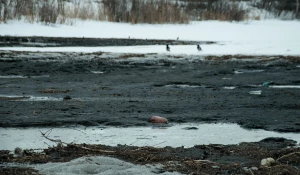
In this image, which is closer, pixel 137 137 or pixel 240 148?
pixel 240 148

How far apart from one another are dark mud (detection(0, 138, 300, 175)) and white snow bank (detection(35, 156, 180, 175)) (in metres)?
0.10

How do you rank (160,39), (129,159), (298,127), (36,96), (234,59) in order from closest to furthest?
(129,159) → (298,127) → (36,96) → (234,59) → (160,39)

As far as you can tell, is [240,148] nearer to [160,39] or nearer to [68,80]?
[68,80]

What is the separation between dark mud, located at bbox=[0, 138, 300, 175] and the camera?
345cm

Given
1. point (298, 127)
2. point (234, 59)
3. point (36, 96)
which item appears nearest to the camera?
point (298, 127)

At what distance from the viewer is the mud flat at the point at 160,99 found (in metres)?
3.82

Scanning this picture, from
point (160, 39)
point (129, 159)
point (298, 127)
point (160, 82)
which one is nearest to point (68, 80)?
point (160, 82)

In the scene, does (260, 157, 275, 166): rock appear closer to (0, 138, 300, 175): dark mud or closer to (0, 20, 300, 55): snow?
(0, 138, 300, 175): dark mud

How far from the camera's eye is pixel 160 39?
70.8 feet

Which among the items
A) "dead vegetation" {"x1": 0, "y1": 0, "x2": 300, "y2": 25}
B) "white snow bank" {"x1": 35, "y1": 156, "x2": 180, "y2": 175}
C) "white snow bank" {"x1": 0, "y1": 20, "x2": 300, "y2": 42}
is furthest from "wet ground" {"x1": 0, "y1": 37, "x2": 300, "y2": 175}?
"dead vegetation" {"x1": 0, "y1": 0, "x2": 300, "y2": 25}

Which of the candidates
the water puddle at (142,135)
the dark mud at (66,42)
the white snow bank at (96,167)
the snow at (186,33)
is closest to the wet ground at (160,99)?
the white snow bank at (96,167)

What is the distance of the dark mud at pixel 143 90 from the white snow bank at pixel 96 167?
1.73 metres

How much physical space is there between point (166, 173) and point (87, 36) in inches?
740

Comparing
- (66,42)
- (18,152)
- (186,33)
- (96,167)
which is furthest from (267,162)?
(186,33)
